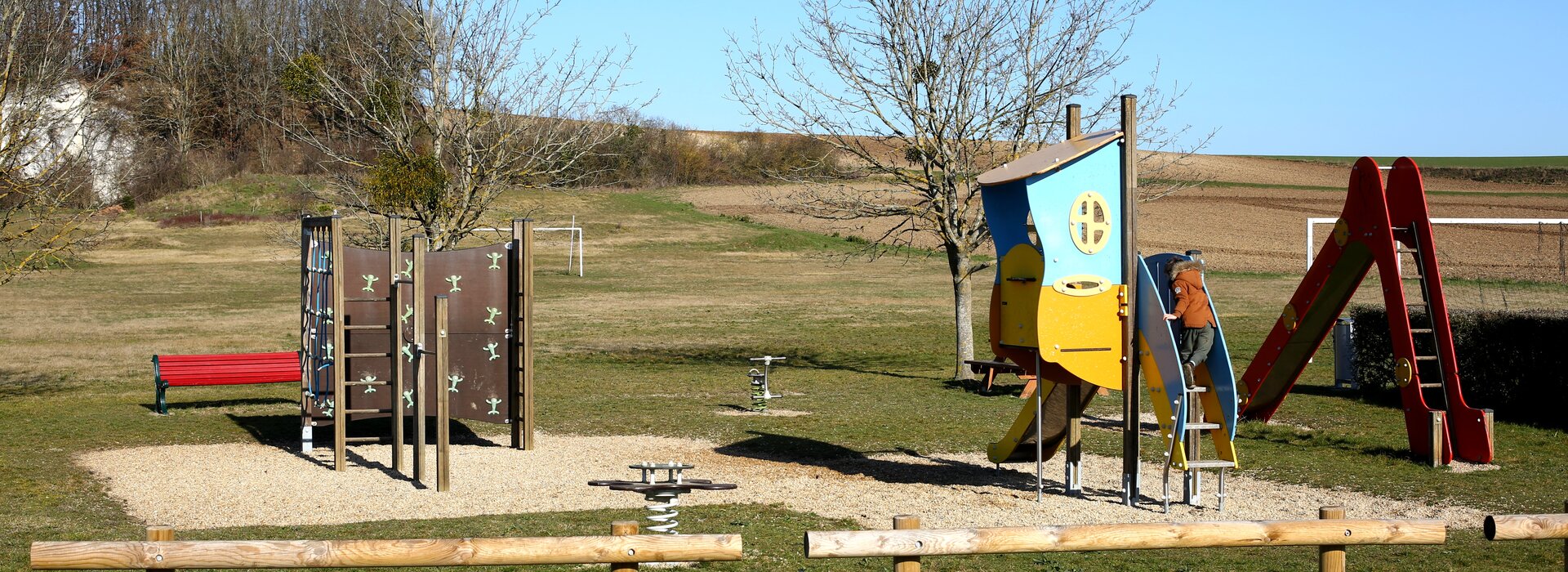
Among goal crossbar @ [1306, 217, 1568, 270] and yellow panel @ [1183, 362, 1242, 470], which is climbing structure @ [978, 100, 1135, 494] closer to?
yellow panel @ [1183, 362, 1242, 470]

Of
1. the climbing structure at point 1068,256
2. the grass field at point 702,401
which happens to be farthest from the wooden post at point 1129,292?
the grass field at point 702,401

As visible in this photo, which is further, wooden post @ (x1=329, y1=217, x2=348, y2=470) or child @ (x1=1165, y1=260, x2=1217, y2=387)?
wooden post @ (x1=329, y1=217, x2=348, y2=470)

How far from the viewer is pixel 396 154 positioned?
19.0 m

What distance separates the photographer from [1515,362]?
14.7 meters

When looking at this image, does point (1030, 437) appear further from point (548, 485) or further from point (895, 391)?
point (895, 391)

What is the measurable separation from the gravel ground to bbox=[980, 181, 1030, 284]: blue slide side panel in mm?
1847

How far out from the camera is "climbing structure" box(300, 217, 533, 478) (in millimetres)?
12500

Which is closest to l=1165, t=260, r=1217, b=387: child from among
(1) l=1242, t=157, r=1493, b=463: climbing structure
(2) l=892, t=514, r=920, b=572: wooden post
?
(1) l=1242, t=157, r=1493, b=463: climbing structure

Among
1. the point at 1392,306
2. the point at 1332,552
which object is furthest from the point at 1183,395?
the point at 1332,552

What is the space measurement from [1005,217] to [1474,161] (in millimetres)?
90113

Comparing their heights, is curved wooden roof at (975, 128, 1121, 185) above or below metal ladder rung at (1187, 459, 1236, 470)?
above

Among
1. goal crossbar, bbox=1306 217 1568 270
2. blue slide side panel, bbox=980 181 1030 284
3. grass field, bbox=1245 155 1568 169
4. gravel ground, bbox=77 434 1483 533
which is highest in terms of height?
grass field, bbox=1245 155 1568 169

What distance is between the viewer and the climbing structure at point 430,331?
12.5 m

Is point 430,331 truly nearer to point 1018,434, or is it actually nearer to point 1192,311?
point 1018,434
